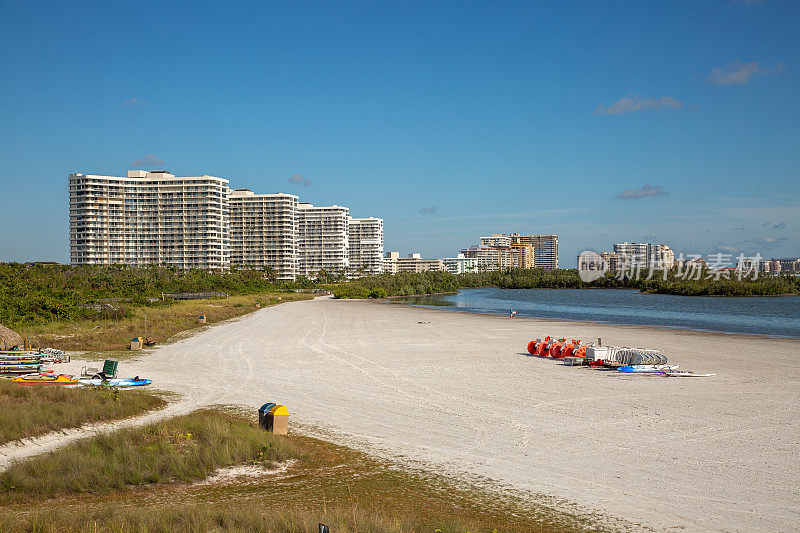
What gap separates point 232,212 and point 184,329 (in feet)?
437

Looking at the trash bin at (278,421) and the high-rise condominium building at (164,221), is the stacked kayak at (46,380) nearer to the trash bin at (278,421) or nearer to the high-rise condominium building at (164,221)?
the trash bin at (278,421)

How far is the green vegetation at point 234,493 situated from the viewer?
28.6 feet

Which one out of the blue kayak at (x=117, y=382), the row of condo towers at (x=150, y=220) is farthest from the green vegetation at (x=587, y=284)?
the blue kayak at (x=117, y=382)

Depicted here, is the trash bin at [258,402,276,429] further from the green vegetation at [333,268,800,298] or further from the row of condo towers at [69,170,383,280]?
the row of condo towers at [69,170,383,280]

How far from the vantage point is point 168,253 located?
146 metres

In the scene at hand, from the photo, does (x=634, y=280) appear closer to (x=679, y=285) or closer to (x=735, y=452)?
(x=679, y=285)

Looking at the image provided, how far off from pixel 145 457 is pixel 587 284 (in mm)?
167116

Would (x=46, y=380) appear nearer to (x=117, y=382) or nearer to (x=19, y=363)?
(x=117, y=382)

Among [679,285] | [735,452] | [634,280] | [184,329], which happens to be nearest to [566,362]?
[735,452]

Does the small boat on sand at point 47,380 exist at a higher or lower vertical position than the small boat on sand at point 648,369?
higher

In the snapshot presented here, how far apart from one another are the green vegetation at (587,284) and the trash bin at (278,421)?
94.3 metres

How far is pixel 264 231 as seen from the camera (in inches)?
6614

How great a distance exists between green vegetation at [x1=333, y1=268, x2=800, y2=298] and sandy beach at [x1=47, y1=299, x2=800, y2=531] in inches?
3185

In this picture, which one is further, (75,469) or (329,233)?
(329,233)
